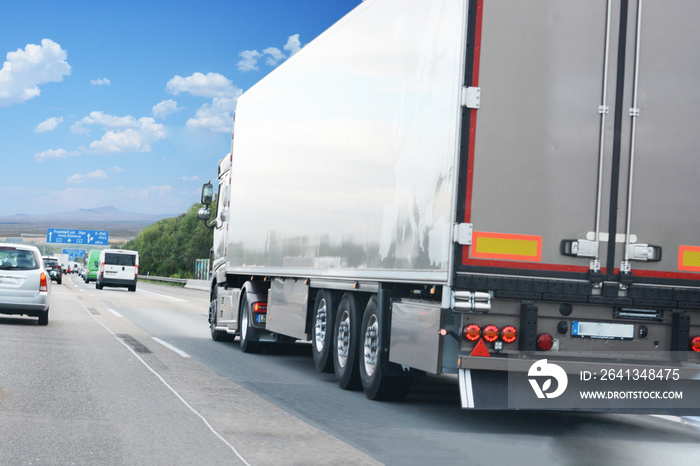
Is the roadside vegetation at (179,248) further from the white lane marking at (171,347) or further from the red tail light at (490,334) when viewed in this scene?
the red tail light at (490,334)

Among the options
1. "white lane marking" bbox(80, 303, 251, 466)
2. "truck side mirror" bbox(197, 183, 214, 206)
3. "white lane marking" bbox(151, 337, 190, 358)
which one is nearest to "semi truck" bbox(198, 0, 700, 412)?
"white lane marking" bbox(80, 303, 251, 466)

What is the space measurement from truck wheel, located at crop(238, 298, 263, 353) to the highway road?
1423 millimetres

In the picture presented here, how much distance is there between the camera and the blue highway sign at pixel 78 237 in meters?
100

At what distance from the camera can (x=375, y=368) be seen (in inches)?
367

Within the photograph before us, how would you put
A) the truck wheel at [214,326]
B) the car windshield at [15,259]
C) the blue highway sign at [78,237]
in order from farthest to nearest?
1. the blue highway sign at [78,237]
2. the car windshield at [15,259]
3. the truck wheel at [214,326]

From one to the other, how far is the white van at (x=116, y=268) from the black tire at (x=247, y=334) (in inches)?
1360

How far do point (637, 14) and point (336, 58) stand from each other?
164 inches

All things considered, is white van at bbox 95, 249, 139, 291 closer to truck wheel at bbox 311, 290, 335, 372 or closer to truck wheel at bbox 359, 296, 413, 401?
truck wheel at bbox 311, 290, 335, 372

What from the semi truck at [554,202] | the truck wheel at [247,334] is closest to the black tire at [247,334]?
the truck wheel at [247,334]

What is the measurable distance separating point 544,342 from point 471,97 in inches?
79.0

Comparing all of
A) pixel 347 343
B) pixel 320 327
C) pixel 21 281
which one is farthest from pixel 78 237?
pixel 347 343

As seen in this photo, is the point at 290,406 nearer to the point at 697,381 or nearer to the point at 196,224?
the point at 697,381

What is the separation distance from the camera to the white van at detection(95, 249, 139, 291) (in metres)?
48.5

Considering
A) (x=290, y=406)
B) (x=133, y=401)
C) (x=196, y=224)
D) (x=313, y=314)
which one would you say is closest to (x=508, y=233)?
(x=290, y=406)
